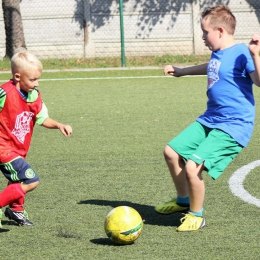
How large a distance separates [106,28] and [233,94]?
16.9 metres

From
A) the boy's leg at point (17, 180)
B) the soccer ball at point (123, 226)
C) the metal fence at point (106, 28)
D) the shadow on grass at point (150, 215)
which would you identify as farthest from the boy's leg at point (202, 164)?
the metal fence at point (106, 28)

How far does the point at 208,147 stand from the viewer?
16.7 ft

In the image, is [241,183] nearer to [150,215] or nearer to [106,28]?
[150,215]

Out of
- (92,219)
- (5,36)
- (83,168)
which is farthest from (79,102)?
(5,36)

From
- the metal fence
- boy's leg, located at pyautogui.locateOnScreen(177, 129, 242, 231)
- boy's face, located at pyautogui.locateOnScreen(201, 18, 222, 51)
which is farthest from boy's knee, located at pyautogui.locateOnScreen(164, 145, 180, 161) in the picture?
the metal fence

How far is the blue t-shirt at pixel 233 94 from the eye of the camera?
515cm

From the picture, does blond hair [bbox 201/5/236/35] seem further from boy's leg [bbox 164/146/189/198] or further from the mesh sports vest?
the mesh sports vest

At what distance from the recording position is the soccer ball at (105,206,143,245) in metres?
4.69

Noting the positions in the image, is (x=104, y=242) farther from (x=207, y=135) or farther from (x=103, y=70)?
(x=103, y=70)

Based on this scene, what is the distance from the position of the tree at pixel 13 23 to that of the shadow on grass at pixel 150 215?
14.5 meters

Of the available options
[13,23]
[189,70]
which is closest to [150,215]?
[189,70]

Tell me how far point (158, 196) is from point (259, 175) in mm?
1204

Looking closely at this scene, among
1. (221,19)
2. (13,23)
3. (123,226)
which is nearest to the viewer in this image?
(123,226)

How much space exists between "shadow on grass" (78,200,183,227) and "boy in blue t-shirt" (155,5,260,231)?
0.57ft
